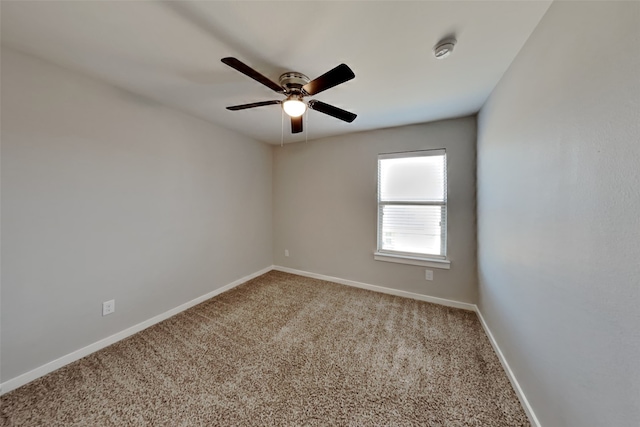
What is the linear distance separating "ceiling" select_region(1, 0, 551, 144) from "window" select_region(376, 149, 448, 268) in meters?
0.90

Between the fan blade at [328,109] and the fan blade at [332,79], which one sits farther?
the fan blade at [328,109]

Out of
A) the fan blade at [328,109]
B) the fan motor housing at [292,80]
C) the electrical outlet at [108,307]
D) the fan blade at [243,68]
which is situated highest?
the fan motor housing at [292,80]

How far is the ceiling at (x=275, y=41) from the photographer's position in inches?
45.6

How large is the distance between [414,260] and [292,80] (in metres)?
2.53

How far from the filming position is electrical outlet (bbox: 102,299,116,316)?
6.37 feet

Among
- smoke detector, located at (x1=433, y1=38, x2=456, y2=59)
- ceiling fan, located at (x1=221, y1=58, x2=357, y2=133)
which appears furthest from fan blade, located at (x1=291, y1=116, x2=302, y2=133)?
smoke detector, located at (x1=433, y1=38, x2=456, y2=59)

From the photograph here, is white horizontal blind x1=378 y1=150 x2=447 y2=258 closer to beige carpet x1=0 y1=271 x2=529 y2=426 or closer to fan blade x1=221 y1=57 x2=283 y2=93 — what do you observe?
beige carpet x1=0 y1=271 x2=529 y2=426

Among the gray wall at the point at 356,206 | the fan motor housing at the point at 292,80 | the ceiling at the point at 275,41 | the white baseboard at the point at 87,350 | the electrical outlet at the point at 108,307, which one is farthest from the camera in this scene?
the gray wall at the point at 356,206

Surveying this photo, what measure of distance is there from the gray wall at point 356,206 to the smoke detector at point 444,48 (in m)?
1.45

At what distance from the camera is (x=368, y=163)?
124 inches

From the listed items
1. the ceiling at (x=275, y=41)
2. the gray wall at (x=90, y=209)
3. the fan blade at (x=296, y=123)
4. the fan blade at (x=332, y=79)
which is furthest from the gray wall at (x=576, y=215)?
the gray wall at (x=90, y=209)

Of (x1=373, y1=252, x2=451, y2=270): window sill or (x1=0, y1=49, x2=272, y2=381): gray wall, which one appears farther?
(x1=373, y1=252, x2=451, y2=270): window sill

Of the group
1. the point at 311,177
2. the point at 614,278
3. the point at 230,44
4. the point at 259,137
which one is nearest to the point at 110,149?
the point at 230,44

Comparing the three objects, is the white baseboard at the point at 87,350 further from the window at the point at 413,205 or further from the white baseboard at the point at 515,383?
the white baseboard at the point at 515,383
